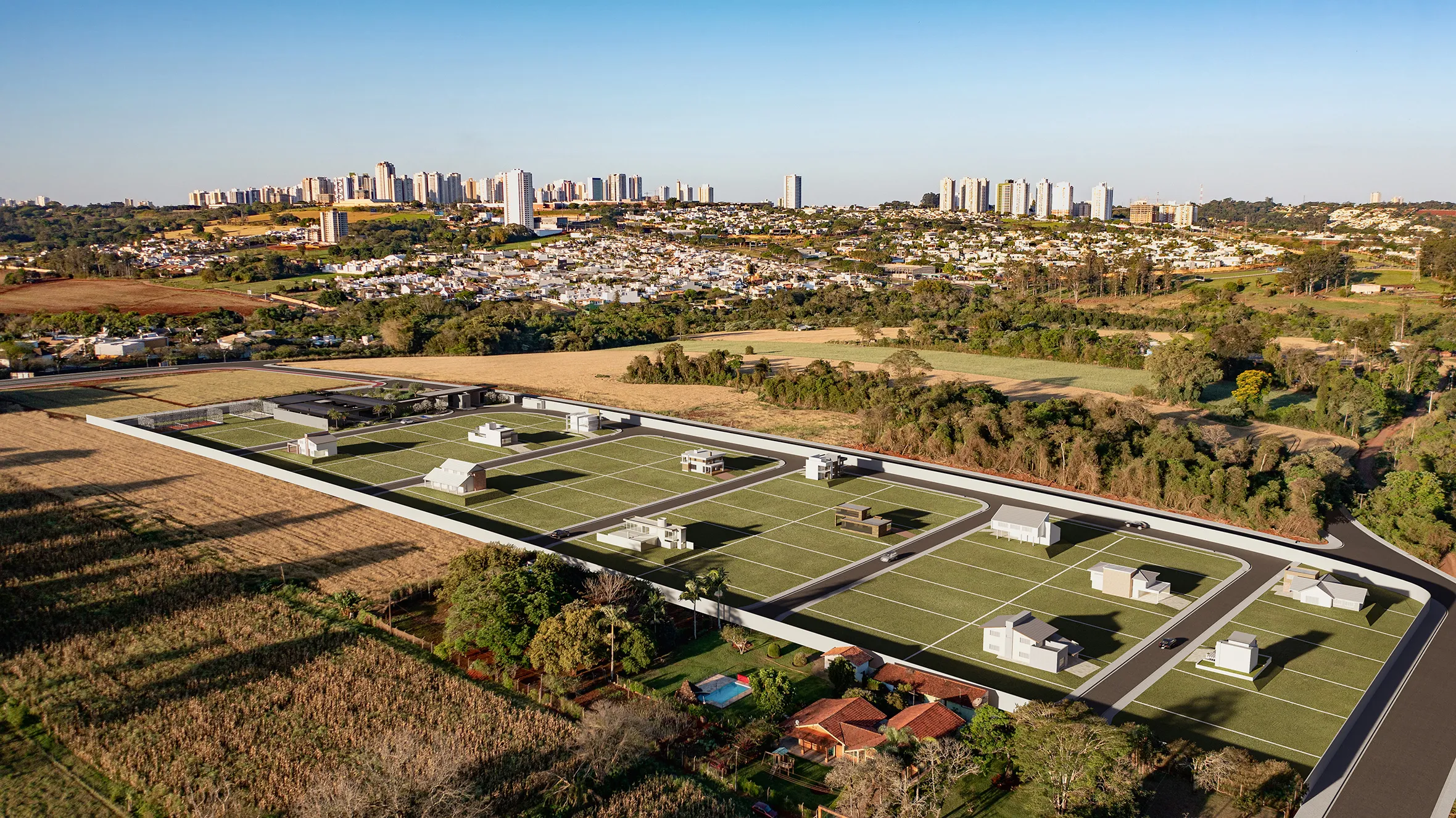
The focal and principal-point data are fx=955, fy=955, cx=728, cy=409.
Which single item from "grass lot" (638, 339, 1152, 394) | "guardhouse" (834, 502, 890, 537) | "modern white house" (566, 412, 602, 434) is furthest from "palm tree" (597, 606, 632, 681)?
"grass lot" (638, 339, 1152, 394)

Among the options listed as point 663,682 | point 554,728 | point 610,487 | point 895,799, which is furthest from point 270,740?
point 610,487

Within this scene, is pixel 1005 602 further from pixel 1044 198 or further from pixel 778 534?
pixel 1044 198

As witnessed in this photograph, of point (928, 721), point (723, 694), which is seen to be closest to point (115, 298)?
point (723, 694)

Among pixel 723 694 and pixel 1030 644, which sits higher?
pixel 1030 644

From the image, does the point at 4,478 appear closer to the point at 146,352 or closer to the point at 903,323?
the point at 146,352

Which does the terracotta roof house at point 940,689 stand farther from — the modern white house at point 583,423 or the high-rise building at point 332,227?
the high-rise building at point 332,227

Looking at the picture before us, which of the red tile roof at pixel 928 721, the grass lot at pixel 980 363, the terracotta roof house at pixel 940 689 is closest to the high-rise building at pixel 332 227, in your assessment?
the grass lot at pixel 980 363

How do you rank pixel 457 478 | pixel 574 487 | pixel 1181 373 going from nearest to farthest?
pixel 457 478, pixel 574 487, pixel 1181 373

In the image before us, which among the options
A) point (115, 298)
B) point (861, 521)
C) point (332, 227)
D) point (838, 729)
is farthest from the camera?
point (332, 227)
